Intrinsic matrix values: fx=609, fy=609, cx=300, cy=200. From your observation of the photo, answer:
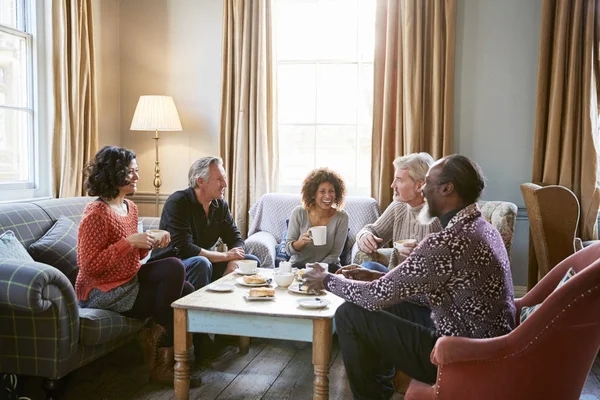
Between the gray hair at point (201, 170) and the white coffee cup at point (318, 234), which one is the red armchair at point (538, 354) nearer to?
the white coffee cup at point (318, 234)

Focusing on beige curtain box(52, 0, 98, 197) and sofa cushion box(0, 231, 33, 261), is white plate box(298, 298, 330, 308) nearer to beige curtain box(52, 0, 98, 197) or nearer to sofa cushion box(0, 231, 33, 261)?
sofa cushion box(0, 231, 33, 261)

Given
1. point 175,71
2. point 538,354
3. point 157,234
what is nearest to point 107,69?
point 175,71

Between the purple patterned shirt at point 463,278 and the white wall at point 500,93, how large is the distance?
2440 mm

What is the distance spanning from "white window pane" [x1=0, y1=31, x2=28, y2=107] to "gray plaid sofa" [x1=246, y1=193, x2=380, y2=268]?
66.5 inches

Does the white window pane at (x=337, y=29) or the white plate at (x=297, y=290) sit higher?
the white window pane at (x=337, y=29)

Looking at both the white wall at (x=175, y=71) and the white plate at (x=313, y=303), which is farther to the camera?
the white wall at (x=175, y=71)

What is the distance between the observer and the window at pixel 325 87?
4.52 metres

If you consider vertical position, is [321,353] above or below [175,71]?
below

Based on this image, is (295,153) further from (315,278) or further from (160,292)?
(315,278)

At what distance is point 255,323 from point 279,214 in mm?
1811

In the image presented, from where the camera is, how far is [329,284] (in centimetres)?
223

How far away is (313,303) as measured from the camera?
2473 millimetres

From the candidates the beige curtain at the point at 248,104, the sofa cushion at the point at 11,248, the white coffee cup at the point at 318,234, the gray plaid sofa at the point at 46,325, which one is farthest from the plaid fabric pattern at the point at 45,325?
the beige curtain at the point at 248,104

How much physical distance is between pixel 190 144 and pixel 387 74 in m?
1.62
